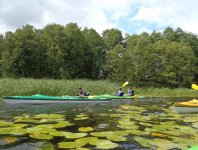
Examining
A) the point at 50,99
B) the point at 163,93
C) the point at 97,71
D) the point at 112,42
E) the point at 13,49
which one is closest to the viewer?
the point at 50,99

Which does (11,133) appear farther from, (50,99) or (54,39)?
(54,39)

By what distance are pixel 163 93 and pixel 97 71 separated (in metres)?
20.3

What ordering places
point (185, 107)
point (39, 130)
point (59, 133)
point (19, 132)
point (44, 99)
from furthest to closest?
1. point (44, 99)
2. point (185, 107)
3. point (39, 130)
4. point (19, 132)
5. point (59, 133)

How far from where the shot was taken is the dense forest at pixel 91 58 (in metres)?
37.4

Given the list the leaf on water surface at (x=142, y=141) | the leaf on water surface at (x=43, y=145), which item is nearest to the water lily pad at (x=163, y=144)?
the leaf on water surface at (x=142, y=141)

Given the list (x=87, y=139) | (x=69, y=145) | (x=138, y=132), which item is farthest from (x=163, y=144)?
(x=69, y=145)

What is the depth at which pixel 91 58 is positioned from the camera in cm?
4619

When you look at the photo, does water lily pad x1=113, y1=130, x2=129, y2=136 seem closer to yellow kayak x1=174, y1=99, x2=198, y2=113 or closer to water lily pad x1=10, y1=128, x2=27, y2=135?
water lily pad x1=10, y1=128, x2=27, y2=135

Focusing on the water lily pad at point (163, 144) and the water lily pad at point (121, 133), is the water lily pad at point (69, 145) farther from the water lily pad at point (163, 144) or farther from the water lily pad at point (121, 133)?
the water lily pad at point (163, 144)

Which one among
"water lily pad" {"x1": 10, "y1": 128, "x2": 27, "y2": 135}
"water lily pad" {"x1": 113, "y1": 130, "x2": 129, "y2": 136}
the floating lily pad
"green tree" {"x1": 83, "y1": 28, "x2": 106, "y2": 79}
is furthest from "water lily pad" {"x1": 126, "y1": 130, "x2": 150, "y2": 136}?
"green tree" {"x1": 83, "y1": 28, "x2": 106, "y2": 79}

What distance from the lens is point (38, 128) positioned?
757cm

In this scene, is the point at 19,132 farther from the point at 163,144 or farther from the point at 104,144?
the point at 163,144

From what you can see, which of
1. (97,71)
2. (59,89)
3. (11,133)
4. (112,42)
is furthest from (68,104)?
(112,42)

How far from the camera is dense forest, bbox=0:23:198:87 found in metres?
37.4
